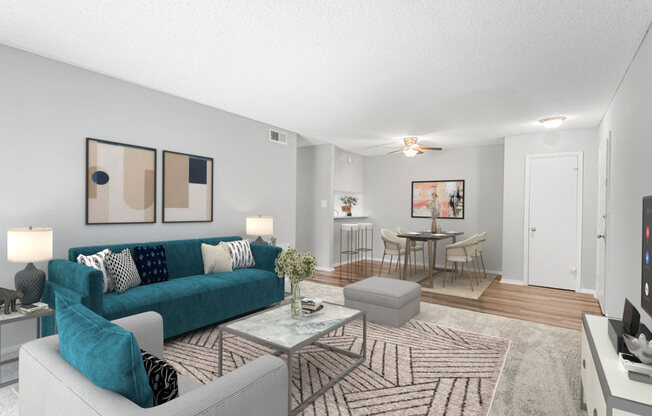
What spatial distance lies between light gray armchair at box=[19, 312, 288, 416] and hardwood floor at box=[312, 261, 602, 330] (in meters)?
3.55

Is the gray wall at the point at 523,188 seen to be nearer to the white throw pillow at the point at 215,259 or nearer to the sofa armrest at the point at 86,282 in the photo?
the white throw pillow at the point at 215,259

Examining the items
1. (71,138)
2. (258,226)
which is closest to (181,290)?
(258,226)

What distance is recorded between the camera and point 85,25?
2459mm

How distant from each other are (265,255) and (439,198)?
177 inches

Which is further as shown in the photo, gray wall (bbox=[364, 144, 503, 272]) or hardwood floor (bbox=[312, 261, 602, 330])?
gray wall (bbox=[364, 144, 503, 272])

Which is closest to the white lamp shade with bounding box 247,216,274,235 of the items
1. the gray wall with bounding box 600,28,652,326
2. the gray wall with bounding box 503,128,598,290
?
the gray wall with bounding box 600,28,652,326

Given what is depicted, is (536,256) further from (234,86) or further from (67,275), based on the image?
(67,275)

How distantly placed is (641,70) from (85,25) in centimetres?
416

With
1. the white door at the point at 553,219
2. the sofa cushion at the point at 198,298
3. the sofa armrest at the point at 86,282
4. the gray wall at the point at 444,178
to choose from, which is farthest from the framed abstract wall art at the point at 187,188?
the white door at the point at 553,219

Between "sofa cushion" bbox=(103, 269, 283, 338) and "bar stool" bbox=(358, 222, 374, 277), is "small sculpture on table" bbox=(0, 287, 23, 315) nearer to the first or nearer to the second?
"sofa cushion" bbox=(103, 269, 283, 338)

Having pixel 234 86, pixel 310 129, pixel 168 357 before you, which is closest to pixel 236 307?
pixel 168 357

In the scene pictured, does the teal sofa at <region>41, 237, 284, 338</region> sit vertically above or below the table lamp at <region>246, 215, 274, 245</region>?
below

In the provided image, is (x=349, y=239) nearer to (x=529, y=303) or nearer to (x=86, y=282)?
(x=529, y=303)

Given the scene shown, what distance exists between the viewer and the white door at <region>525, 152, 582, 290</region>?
5.23 meters
